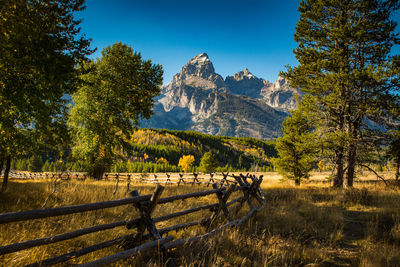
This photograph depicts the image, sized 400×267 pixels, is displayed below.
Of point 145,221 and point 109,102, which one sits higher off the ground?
point 109,102

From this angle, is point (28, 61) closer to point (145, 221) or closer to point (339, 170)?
point (145, 221)

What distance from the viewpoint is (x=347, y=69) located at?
10.5m

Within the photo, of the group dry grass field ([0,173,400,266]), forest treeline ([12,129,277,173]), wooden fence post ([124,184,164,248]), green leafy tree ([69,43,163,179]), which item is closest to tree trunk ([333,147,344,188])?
dry grass field ([0,173,400,266])

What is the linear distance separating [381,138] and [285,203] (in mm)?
7140

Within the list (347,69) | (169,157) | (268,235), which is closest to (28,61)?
(268,235)

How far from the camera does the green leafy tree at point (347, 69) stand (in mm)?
10227

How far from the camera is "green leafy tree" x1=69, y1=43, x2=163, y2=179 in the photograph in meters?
13.0

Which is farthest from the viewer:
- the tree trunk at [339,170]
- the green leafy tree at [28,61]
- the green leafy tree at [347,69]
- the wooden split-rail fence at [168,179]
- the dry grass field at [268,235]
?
the wooden split-rail fence at [168,179]

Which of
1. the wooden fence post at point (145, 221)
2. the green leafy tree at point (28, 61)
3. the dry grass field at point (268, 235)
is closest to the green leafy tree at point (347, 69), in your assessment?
the dry grass field at point (268, 235)

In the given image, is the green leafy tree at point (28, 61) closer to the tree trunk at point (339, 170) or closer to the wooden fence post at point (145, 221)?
the wooden fence post at point (145, 221)

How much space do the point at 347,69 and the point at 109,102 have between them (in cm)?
1487

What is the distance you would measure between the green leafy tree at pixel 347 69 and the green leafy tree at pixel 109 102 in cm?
1103

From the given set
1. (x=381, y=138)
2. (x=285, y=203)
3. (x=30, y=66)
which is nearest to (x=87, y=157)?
(x=30, y=66)

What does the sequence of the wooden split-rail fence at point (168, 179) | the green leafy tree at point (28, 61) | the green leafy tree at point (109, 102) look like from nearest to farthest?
the green leafy tree at point (28, 61) < the green leafy tree at point (109, 102) < the wooden split-rail fence at point (168, 179)
